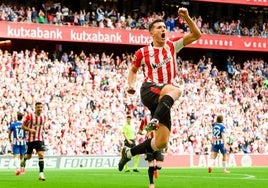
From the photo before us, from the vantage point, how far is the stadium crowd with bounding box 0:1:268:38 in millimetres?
44188

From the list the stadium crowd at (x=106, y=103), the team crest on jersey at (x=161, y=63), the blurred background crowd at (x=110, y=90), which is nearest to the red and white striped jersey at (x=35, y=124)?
the team crest on jersey at (x=161, y=63)

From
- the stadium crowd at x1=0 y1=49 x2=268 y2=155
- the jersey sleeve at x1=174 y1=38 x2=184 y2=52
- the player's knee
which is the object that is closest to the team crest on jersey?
the jersey sleeve at x1=174 y1=38 x2=184 y2=52

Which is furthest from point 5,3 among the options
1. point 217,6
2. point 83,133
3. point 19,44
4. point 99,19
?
point 217,6

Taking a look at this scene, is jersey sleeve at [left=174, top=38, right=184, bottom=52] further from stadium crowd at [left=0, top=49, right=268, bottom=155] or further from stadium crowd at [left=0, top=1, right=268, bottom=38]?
stadium crowd at [left=0, top=1, right=268, bottom=38]

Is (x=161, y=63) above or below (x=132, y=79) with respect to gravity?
above

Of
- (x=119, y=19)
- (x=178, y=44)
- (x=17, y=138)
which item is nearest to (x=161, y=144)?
(x=178, y=44)

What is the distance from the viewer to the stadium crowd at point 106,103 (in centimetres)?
3591

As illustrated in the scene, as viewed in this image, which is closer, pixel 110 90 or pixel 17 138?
pixel 17 138

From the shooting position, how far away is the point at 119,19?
48.6 m

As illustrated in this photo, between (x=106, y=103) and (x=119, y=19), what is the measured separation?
1049 cm

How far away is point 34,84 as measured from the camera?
122ft

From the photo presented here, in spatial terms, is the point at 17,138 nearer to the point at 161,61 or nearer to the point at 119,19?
the point at 161,61

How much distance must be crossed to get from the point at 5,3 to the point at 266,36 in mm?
21051

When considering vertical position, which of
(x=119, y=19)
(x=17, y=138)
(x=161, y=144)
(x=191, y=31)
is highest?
(x=119, y=19)
